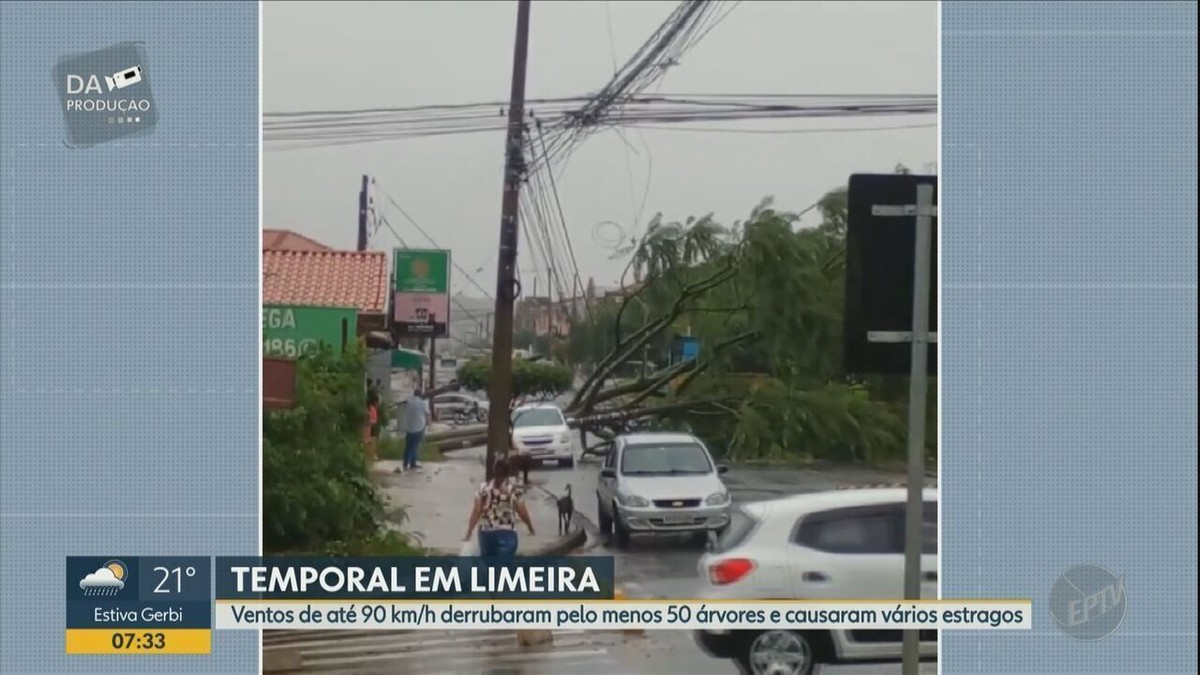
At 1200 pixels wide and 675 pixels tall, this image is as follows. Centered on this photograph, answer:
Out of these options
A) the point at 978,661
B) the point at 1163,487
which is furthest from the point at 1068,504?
the point at 978,661

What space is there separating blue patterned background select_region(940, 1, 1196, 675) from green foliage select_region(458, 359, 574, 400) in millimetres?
1303

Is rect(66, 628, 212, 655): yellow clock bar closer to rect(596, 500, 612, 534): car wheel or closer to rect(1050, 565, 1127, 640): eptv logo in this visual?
rect(596, 500, 612, 534): car wheel

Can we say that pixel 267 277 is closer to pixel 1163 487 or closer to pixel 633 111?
pixel 633 111

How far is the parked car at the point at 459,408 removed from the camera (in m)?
4.65

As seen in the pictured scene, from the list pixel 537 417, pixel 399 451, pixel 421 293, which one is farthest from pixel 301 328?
pixel 537 417

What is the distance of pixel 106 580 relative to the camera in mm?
4559

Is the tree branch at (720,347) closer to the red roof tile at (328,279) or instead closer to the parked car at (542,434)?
the parked car at (542,434)

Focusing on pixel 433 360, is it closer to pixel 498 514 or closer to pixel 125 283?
pixel 498 514

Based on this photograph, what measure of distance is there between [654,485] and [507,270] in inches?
35.1

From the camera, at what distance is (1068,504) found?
15.0ft

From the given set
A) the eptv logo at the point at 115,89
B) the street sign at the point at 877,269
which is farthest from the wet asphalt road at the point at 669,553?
the eptv logo at the point at 115,89

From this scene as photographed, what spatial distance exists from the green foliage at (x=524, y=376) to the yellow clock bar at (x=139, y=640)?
1.22 m

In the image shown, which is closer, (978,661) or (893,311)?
(893,311)

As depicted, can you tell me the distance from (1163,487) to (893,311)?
1.21m
